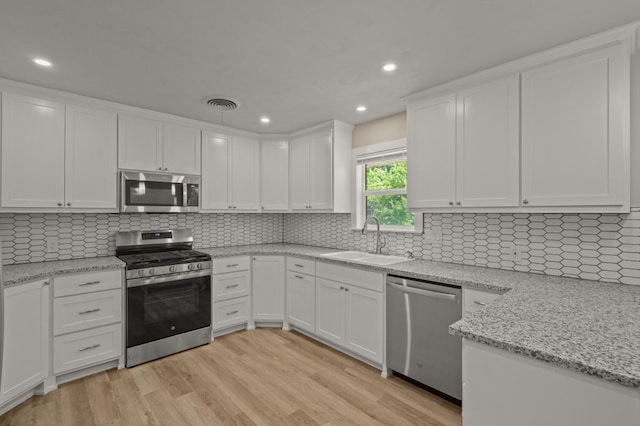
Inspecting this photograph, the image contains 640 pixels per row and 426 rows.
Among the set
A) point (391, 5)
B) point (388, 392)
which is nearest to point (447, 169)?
point (391, 5)

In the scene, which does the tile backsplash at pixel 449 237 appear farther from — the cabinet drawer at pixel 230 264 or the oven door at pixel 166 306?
the oven door at pixel 166 306

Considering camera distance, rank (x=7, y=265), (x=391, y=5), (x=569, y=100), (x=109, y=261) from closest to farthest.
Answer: (x=391, y=5)
(x=569, y=100)
(x=7, y=265)
(x=109, y=261)

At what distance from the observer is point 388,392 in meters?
2.40

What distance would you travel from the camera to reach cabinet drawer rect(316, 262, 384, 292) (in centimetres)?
269

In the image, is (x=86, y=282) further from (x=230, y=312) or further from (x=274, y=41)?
(x=274, y=41)

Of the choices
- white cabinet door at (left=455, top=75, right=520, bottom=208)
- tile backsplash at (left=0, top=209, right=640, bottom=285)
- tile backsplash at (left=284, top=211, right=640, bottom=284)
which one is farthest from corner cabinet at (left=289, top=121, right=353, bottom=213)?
white cabinet door at (left=455, top=75, right=520, bottom=208)

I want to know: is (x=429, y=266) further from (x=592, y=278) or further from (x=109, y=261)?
(x=109, y=261)

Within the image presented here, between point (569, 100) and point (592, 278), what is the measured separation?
1204 mm

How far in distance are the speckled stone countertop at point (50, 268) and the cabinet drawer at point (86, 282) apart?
0.18ft

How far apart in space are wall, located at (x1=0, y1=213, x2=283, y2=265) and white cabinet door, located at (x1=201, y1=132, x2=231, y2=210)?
0.36 meters

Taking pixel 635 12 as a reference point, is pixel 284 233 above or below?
below

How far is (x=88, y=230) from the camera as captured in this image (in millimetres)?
3135

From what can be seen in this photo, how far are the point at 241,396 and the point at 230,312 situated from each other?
4.21ft

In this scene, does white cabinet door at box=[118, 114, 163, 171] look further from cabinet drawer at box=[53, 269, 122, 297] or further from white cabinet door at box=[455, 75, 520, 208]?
white cabinet door at box=[455, 75, 520, 208]
